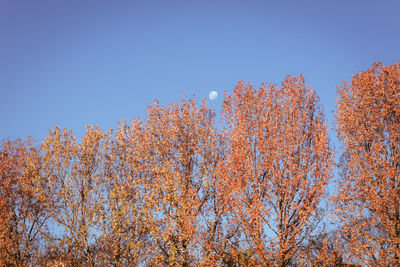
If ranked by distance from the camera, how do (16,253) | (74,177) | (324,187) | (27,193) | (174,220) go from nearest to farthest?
(324,187)
(174,220)
(74,177)
(16,253)
(27,193)

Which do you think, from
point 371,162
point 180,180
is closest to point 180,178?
point 180,180

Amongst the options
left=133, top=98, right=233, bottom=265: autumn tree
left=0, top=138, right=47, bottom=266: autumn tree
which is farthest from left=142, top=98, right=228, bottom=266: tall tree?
left=0, top=138, right=47, bottom=266: autumn tree

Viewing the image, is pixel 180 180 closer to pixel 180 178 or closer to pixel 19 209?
pixel 180 178

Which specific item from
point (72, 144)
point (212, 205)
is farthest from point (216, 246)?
point (72, 144)

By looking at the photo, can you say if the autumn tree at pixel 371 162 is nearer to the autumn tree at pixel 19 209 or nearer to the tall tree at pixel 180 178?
the tall tree at pixel 180 178

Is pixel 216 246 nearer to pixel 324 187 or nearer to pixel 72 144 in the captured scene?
pixel 324 187

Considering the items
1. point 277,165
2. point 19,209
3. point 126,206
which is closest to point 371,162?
point 277,165

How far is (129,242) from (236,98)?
1287 centimetres

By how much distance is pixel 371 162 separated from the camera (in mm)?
23016

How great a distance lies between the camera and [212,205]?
23828mm

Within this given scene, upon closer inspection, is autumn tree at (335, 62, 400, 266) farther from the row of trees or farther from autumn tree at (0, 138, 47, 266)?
autumn tree at (0, 138, 47, 266)

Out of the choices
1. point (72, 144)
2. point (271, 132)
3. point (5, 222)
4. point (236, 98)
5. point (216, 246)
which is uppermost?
point (236, 98)

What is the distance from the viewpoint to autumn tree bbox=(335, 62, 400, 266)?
2091 cm

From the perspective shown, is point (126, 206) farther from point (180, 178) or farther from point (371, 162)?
point (371, 162)
